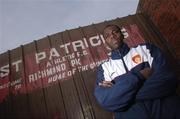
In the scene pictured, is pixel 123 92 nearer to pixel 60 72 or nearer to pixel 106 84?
pixel 106 84

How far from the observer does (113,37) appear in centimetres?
244

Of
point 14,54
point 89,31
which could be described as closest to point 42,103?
point 14,54

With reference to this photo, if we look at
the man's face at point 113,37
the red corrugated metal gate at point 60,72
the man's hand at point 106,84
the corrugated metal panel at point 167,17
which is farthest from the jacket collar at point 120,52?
the corrugated metal panel at point 167,17

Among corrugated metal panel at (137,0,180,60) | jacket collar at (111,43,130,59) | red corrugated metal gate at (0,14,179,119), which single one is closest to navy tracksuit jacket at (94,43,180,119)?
jacket collar at (111,43,130,59)

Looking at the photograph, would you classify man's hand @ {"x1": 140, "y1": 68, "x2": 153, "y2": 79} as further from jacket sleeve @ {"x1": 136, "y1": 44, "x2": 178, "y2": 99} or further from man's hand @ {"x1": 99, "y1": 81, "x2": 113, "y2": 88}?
man's hand @ {"x1": 99, "y1": 81, "x2": 113, "y2": 88}

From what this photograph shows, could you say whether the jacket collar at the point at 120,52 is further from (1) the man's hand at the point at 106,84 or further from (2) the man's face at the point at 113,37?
(1) the man's hand at the point at 106,84

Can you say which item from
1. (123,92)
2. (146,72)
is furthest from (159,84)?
(123,92)

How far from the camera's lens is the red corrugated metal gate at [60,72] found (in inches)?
152

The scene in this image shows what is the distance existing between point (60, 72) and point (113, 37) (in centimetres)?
209

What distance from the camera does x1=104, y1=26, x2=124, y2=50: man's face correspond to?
238 cm

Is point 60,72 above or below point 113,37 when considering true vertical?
above

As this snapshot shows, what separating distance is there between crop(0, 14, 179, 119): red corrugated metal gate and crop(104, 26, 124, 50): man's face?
161 cm

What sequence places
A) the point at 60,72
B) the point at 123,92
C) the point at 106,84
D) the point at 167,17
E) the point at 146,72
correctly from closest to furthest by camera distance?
the point at 123,92, the point at 146,72, the point at 106,84, the point at 60,72, the point at 167,17

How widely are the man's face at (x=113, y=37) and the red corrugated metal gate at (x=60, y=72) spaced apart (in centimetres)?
161
